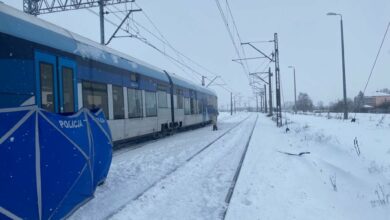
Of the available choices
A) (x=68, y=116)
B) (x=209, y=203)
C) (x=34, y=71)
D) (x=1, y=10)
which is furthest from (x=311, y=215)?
(x=1, y=10)

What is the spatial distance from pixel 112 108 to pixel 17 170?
9.61 metres

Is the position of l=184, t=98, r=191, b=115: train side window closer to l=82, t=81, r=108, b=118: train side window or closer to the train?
the train

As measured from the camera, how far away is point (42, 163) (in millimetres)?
5375

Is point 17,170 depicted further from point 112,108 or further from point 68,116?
point 112,108

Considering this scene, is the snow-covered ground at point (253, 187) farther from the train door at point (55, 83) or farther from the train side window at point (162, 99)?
the train side window at point (162, 99)

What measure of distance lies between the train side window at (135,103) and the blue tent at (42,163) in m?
9.46

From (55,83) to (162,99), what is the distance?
1170 cm

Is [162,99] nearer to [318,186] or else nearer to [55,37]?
[55,37]

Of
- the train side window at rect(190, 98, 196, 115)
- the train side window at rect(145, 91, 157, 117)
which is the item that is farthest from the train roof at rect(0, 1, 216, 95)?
the train side window at rect(190, 98, 196, 115)

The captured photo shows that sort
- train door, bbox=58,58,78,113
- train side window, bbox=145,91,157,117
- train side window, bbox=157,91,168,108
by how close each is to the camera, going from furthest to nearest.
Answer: train side window, bbox=157,91,168,108 < train side window, bbox=145,91,157,117 < train door, bbox=58,58,78,113

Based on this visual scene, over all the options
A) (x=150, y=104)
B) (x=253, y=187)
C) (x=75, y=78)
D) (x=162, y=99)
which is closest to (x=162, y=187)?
(x=253, y=187)

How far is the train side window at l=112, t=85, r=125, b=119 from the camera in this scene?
14896 mm

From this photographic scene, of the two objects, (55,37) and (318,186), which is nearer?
(318,186)

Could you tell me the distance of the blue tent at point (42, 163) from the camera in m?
4.96
